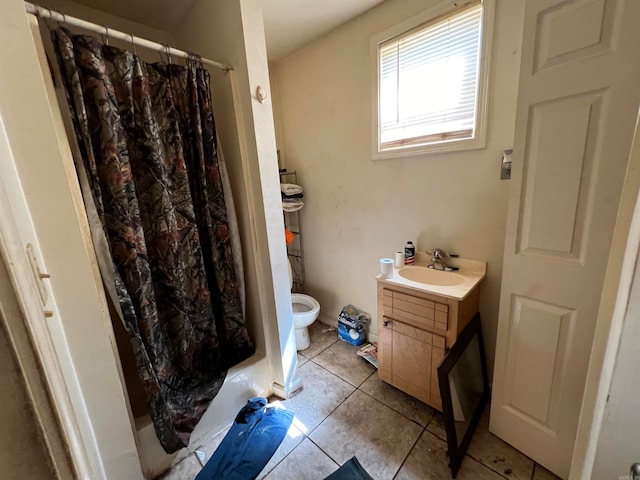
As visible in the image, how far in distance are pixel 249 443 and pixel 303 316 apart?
2.76 ft

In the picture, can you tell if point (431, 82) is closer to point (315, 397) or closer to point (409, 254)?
point (409, 254)

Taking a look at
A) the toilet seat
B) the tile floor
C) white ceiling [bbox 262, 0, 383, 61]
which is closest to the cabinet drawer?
the tile floor

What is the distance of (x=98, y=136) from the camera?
3.61 feet

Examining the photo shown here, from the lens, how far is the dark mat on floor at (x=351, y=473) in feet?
3.96

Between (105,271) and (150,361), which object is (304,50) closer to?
(105,271)

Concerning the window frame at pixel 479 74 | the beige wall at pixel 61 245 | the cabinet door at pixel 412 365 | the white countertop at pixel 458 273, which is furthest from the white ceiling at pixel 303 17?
the cabinet door at pixel 412 365

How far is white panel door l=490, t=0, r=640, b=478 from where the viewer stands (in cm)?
87

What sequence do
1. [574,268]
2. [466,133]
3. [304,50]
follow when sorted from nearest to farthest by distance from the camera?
[574,268] < [466,133] < [304,50]

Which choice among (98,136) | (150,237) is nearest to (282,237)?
(150,237)

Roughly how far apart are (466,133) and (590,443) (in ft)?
4.67

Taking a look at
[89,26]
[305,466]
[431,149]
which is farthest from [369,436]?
[89,26]

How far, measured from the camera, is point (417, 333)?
1.48 m

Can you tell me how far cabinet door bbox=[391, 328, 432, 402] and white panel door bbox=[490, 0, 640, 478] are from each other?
36 centimetres

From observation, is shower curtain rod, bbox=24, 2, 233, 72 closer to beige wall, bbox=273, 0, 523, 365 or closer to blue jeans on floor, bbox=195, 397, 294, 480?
beige wall, bbox=273, 0, 523, 365
